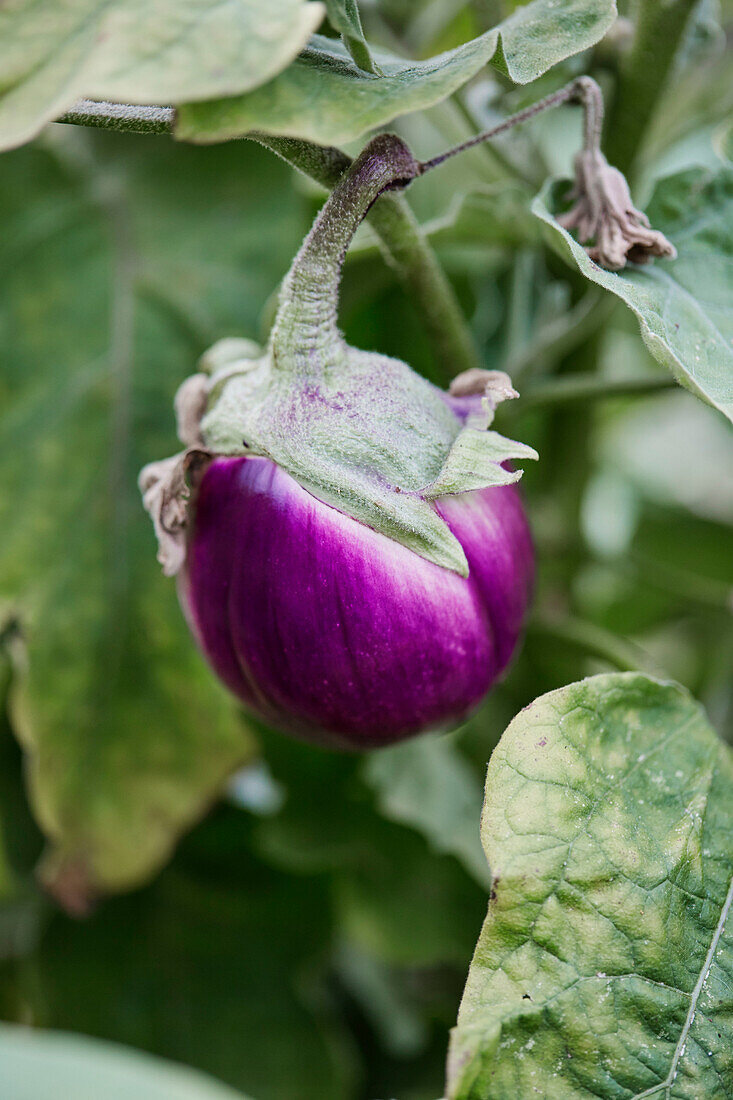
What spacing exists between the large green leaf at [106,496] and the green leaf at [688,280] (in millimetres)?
260

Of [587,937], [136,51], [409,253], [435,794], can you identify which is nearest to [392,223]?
[409,253]

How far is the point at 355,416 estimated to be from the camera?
0.34 m

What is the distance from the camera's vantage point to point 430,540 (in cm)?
33

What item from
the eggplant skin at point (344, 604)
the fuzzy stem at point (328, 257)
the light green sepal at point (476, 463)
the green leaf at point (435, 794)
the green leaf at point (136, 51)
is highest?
the green leaf at point (136, 51)

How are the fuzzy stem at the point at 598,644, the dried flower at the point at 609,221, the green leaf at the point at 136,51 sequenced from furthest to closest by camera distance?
the fuzzy stem at the point at 598,644 < the dried flower at the point at 609,221 < the green leaf at the point at 136,51

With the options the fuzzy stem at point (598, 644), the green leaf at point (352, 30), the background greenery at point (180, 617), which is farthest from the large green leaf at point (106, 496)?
the green leaf at point (352, 30)

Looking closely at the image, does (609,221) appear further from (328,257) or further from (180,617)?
(180,617)

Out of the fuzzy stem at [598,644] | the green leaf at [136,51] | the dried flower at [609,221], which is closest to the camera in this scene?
the green leaf at [136,51]

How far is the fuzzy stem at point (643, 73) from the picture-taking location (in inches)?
17.5

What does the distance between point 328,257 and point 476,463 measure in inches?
3.2

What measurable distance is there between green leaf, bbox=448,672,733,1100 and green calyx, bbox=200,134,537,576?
7 centimetres

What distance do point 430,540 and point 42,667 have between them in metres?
0.33

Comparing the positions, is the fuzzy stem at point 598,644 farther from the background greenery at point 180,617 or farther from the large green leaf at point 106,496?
the large green leaf at point 106,496

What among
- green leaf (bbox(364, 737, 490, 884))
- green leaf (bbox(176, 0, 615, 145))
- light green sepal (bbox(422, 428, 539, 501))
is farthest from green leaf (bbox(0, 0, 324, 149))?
green leaf (bbox(364, 737, 490, 884))
